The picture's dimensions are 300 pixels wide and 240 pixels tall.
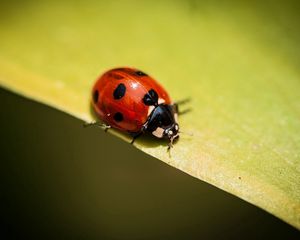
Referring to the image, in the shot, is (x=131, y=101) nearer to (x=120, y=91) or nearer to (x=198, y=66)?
(x=120, y=91)

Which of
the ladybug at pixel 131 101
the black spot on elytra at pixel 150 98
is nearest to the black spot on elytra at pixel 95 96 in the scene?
the ladybug at pixel 131 101

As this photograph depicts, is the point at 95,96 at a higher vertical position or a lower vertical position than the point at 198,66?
lower

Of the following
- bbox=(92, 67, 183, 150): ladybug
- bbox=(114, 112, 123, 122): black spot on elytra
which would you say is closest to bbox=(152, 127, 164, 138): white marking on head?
bbox=(92, 67, 183, 150): ladybug

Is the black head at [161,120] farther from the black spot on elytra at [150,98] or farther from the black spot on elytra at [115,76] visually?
the black spot on elytra at [115,76]

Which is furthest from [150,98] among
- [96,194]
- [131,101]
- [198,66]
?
[96,194]

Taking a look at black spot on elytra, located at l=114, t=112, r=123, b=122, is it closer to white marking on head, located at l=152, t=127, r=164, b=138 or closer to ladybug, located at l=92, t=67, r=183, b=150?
ladybug, located at l=92, t=67, r=183, b=150
